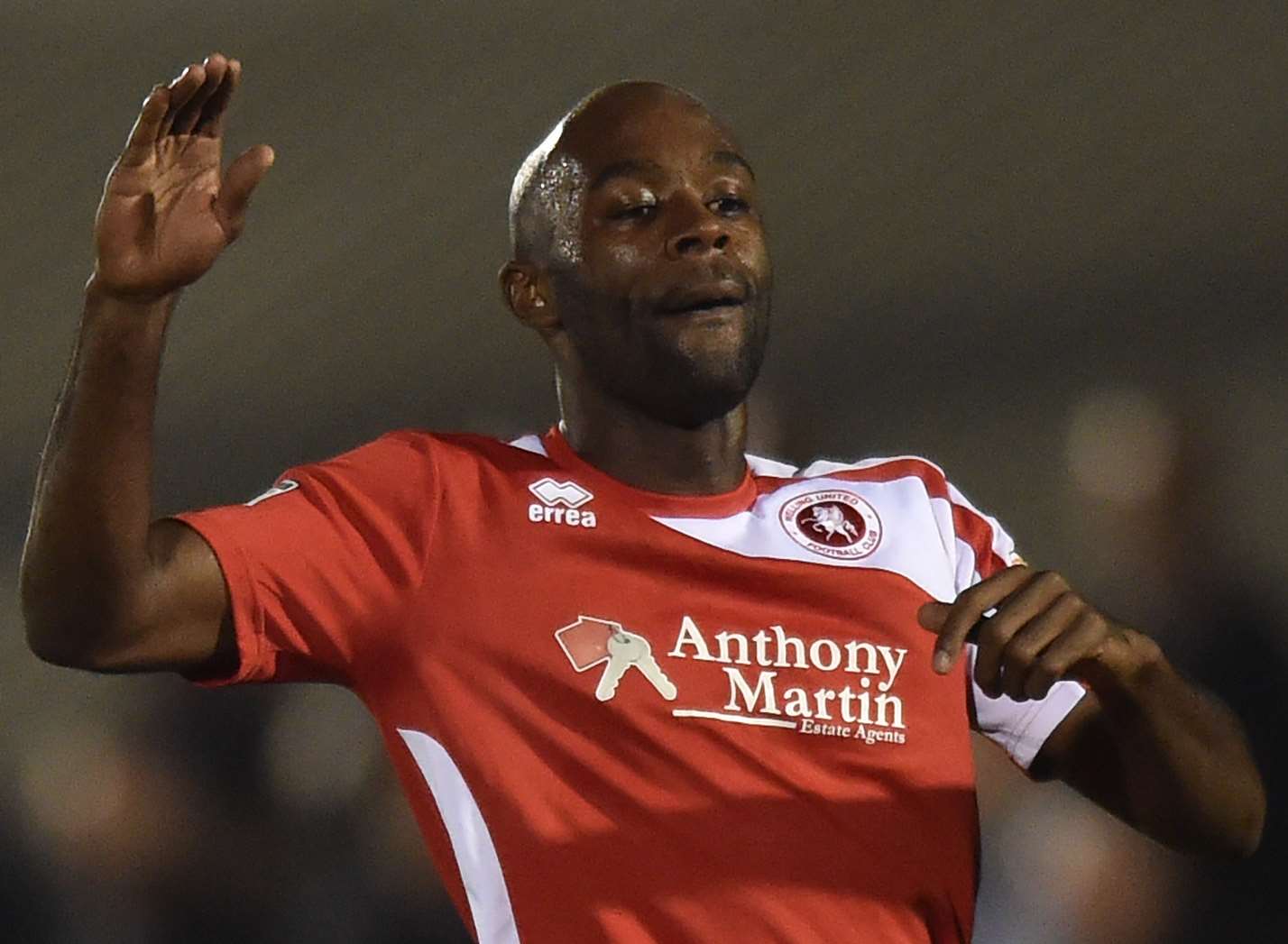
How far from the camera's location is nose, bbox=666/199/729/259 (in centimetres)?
171

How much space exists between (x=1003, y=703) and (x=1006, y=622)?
39 cm

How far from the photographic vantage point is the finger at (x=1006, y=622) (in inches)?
53.4

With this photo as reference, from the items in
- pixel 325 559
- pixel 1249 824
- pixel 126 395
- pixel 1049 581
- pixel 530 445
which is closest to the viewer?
pixel 126 395

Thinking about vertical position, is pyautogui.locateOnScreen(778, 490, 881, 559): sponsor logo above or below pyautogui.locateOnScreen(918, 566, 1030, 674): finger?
below

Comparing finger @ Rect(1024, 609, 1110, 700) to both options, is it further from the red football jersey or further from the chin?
the chin

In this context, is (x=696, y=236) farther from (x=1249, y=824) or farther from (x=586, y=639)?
(x=1249, y=824)

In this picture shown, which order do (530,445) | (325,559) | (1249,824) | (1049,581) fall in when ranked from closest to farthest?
(1049,581), (325,559), (1249,824), (530,445)

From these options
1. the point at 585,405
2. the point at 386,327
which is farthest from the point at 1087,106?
the point at 585,405

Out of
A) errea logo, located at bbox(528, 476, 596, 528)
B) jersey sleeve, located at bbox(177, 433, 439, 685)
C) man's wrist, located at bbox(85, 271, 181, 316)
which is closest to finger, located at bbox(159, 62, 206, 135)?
man's wrist, located at bbox(85, 271, 181, 316)

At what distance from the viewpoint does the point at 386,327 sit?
3.31 metres

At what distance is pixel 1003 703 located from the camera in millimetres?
1732

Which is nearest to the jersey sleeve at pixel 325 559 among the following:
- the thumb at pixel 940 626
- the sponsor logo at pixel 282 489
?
the sponsor logo at pixel 282 489

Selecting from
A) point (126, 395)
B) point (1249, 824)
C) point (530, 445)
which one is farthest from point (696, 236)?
point (1249, 824)

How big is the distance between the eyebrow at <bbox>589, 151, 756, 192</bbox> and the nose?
0.23 ft
